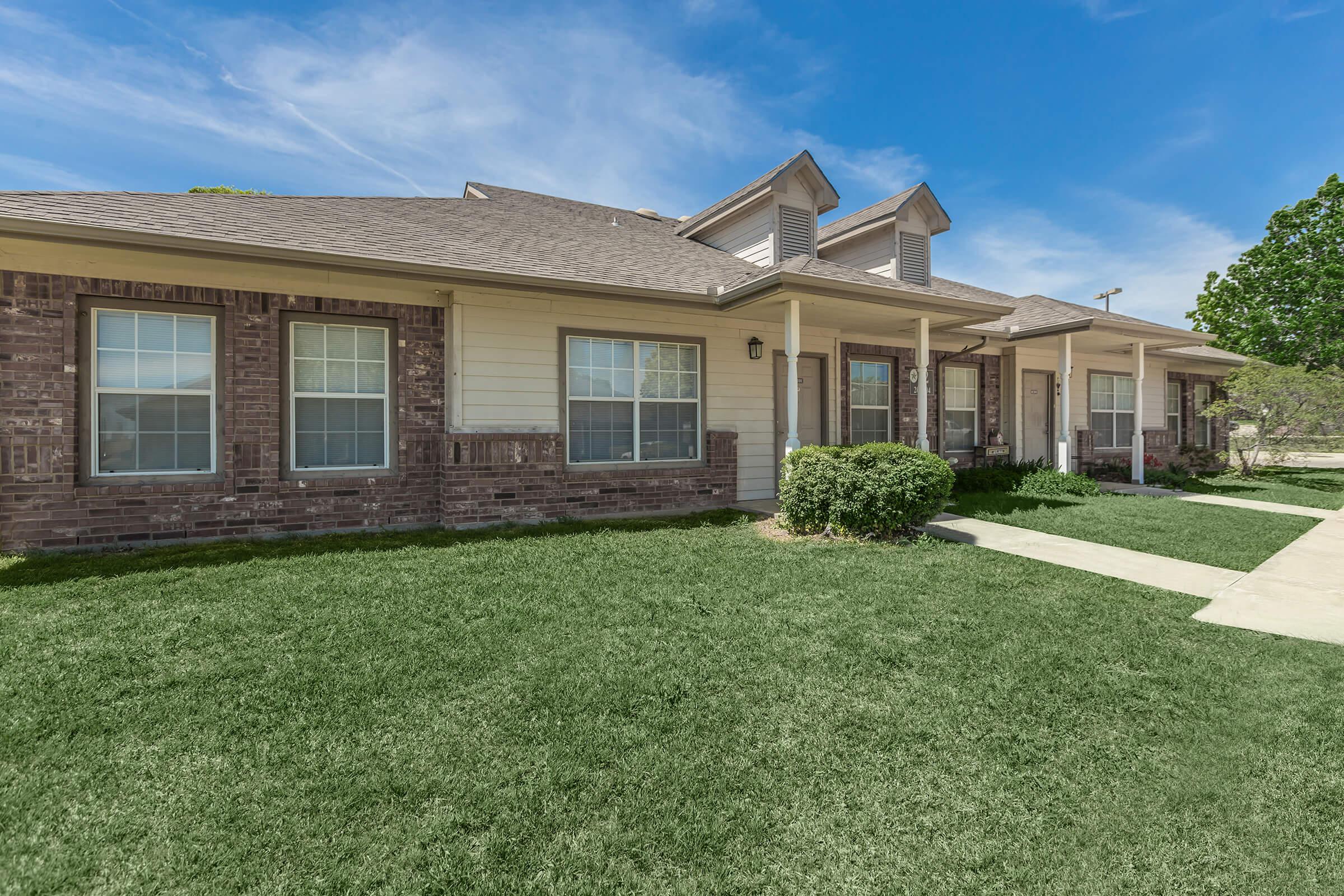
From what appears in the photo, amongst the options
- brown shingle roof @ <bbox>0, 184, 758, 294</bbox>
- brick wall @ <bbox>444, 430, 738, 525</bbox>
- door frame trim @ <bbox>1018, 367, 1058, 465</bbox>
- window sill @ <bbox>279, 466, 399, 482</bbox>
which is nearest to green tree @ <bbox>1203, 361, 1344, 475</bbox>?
door frame trim @ <bbox>1018, 367, 1058, 465</bbox>

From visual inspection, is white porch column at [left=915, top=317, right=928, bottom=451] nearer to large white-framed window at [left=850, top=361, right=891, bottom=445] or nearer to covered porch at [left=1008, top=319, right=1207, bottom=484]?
large white-framed window at [left=850, top=361, right=891, bottom=445]

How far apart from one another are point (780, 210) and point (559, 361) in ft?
18.2

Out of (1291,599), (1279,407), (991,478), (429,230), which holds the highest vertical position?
(429,230)

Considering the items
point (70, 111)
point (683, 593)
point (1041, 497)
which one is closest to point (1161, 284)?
point (1041, 497)

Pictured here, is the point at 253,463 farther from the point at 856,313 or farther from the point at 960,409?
the point at 960,409

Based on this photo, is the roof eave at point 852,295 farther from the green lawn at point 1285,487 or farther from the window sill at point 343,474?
the green lawn at point 1285,487

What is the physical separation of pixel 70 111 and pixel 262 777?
11.0 meters

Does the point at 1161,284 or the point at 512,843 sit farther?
the point at 1161,284

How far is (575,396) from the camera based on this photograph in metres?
8.18

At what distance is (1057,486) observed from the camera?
34.6ft

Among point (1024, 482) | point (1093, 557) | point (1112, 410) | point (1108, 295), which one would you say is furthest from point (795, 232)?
point (1108, 295)

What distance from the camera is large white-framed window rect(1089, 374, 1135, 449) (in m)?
14.0

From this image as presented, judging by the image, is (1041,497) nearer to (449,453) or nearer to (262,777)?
(449,453)

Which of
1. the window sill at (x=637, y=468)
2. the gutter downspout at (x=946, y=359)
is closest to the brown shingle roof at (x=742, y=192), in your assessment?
the gutter downspout at (x=946, y=359)
